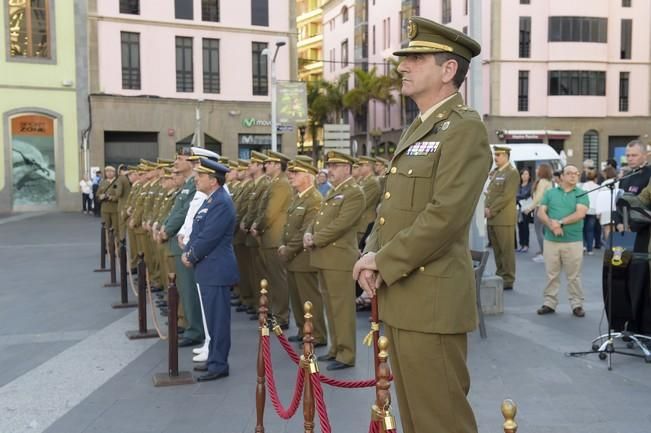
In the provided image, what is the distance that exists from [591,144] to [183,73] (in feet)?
88.2

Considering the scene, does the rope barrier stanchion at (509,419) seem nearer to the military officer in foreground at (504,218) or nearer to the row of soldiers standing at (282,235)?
the row of soldiers standing at (282,235)

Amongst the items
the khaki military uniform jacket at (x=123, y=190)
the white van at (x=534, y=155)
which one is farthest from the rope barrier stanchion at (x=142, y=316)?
the white van at (x=534, y=155)

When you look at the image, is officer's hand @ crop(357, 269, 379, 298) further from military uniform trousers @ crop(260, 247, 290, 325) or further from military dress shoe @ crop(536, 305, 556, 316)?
military dress shoe @ crop(536, 305, 556, 316)

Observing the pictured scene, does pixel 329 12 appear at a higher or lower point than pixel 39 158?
→ higher

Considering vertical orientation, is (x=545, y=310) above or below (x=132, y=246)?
below

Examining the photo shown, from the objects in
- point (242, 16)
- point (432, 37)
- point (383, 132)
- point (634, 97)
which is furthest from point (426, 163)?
point (383, 132)

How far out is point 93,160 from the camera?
32.7 m

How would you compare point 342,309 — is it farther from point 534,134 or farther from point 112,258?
point 534,134

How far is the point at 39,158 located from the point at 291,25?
1542 cm

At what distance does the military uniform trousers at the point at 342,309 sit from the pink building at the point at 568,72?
38222 millimetres

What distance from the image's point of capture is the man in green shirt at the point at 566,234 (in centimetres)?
906

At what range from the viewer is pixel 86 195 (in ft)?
102

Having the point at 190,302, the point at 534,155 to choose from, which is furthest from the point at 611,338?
the point at 534,155

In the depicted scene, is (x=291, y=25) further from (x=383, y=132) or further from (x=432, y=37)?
(x=432, y=37)
